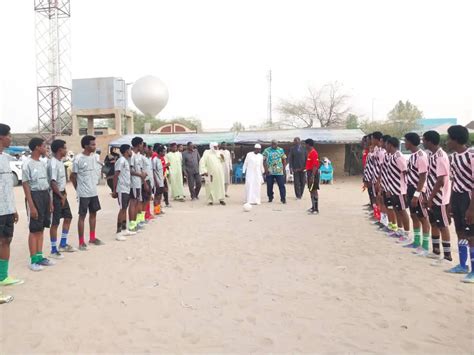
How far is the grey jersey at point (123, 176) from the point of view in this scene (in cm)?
730

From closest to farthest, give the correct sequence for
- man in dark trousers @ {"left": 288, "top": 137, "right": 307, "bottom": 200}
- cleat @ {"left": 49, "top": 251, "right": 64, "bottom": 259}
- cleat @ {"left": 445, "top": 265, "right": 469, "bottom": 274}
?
1. cleat @ {"left": 445, "top": 265, "right": 469, "bottom": 274}
2. cleat @ {"left": 49, "top": 251, "right": 64, "bottom": 259}
3. man in dark trousers @ {"left": 288, "top": 137, "right": 307, "bottom": 200}

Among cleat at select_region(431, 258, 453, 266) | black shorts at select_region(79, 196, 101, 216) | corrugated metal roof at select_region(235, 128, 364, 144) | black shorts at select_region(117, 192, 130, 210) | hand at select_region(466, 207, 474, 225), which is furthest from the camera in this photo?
corrugated metal roof at select_region(235, 128, 364, 144)

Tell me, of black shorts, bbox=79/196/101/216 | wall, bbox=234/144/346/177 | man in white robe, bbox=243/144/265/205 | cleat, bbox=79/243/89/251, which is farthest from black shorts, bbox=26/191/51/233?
wall, bbox=234/144/346/177

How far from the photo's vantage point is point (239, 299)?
428 cm

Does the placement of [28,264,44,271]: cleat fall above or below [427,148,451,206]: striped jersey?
below

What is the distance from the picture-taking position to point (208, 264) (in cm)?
564

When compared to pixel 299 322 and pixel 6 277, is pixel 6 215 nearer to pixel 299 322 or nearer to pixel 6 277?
pixel 6 277

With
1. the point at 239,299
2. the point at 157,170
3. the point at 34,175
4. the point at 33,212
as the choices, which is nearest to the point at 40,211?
the point at 33,212

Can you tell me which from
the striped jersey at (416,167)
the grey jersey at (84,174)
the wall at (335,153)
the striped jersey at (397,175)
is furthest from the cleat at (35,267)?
the wall at (335,153)

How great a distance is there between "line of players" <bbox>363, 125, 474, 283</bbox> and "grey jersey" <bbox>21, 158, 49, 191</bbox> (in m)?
5.11

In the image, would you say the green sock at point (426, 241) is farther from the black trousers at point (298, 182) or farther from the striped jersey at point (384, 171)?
the black trousers at point (298, 182)

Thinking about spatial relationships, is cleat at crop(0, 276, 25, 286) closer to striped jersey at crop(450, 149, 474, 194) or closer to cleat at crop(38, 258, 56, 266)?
cleat at crop(38, 258, 56, 266)

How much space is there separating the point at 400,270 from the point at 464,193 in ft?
4.04

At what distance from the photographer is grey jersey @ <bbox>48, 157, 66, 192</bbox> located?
591cm
